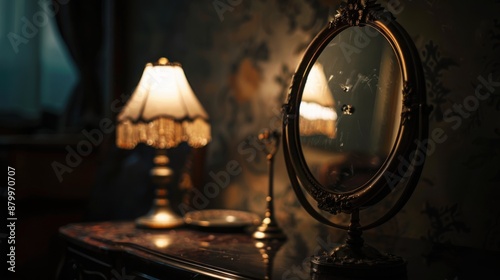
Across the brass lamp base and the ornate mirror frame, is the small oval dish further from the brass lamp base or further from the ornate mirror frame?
the ornate mirror frame

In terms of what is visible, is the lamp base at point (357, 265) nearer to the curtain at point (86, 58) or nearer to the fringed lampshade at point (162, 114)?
the fringed lampshade at point (162, 114)

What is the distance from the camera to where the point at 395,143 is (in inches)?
51.4

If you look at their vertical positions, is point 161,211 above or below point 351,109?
below

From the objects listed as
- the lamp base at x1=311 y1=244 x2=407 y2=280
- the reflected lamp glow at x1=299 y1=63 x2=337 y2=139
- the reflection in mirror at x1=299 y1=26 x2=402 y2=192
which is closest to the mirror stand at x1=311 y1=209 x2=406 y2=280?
the lamp base at x1=311 y1=244 x2=407 y2=280

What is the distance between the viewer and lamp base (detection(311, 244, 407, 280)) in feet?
4.16

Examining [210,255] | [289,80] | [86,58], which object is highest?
[86,58]

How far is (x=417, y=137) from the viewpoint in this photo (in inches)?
50.2

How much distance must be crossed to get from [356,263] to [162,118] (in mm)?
863

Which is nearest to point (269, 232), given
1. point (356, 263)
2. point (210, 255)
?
point (210, 255)

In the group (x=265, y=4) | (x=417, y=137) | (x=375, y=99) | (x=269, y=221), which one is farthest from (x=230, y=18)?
(x=417, y=137)

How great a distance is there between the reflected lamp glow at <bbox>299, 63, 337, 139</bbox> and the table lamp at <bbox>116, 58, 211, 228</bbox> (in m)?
0.51

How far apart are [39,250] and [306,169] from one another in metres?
1.64

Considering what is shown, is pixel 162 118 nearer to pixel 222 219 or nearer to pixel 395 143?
pixel 222 219

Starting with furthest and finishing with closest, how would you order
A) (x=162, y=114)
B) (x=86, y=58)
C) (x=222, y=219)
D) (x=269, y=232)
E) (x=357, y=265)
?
(x=86, y=58) → (x=222, y=219) → (x=162, y=114) → (x=269, y=232) → (x=357, y=265)
